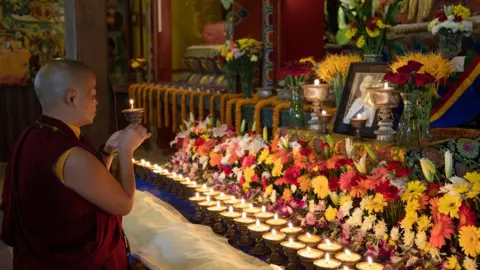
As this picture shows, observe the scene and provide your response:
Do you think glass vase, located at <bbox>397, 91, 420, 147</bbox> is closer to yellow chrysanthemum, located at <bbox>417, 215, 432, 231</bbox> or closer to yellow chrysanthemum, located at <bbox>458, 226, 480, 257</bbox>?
yellow chrysanthemum, located at <bbox>417, 215, 432, 231</bbox>

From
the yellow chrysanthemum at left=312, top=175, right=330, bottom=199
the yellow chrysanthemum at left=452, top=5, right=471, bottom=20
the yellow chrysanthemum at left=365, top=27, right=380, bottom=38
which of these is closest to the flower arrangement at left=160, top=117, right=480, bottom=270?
the yellow chrysanthemum at left=312, top=175, right=330, bottom=199

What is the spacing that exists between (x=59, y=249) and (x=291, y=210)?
120cm

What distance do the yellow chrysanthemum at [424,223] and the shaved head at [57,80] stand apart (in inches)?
50.2

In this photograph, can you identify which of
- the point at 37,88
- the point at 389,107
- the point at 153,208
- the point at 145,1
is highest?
the point at 145,1

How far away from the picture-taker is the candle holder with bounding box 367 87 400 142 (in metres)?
2.76

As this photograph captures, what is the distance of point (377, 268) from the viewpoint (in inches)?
81.6

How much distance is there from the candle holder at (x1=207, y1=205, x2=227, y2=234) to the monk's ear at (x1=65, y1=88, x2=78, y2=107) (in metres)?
1.24

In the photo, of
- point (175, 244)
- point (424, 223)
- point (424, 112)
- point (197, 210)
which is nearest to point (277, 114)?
point (197, 210)

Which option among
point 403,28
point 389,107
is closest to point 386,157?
point 389,107

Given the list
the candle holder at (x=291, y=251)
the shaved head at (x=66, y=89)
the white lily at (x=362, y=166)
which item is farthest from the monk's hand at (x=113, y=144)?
the white lily at (x=362, y=166)

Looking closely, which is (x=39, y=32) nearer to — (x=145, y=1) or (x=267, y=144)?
(x=145, y=1)

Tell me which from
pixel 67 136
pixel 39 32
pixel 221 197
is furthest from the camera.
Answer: pixel 39 32

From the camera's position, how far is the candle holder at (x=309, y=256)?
2158 millimetres

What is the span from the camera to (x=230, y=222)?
9.21 ft
